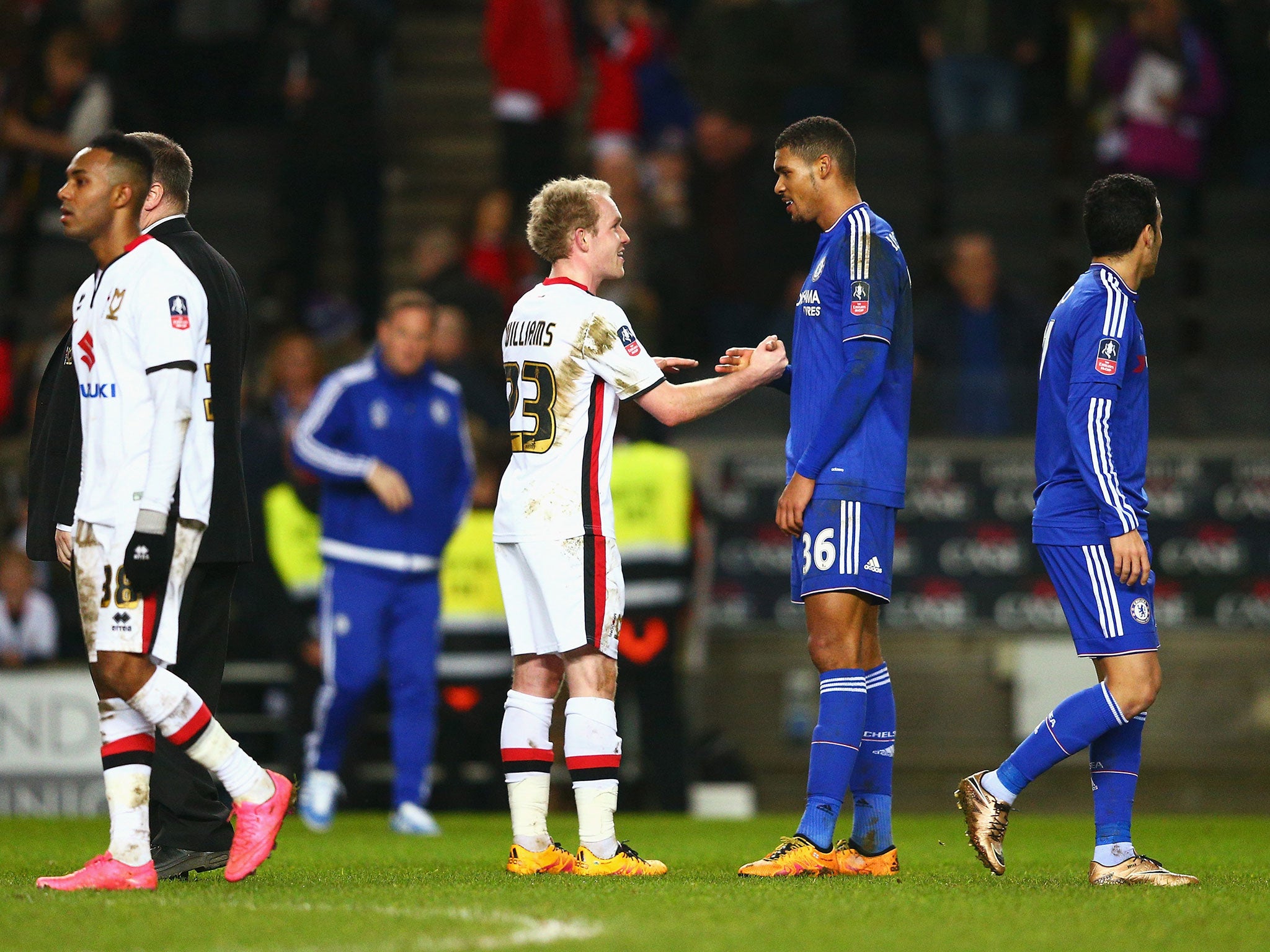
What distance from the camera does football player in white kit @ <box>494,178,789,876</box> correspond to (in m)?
6.26

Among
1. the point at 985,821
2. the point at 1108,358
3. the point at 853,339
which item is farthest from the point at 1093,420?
the point at 985,821

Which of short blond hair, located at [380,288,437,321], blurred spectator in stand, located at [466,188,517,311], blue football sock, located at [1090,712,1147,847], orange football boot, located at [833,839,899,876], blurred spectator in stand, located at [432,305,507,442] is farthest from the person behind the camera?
blurred spectator in stand, located at [466,188,517,311]

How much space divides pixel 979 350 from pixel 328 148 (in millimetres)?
5184

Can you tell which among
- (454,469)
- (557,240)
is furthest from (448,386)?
(557,240)

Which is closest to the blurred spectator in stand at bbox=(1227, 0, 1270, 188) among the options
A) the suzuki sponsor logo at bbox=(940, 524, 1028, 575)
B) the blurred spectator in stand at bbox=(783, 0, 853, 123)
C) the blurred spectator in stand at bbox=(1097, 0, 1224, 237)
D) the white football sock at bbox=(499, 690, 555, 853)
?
the blurred spectator in stand at bbox=(1097, 0, 1224, 237)

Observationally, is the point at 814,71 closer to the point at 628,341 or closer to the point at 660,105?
the point at 660,105

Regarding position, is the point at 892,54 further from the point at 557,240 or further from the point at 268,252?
the point at 557,240

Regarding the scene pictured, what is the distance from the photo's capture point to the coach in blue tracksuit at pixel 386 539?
9.34 metres

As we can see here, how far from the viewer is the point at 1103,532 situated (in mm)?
6129

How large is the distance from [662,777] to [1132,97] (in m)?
6.96

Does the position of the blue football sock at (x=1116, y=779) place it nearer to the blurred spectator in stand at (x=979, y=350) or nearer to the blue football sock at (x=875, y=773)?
the blue football sock at (x=875, y=773)

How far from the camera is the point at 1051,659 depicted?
11.9 metres

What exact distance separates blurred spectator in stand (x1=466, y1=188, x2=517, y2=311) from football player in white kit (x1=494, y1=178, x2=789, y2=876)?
7067mm

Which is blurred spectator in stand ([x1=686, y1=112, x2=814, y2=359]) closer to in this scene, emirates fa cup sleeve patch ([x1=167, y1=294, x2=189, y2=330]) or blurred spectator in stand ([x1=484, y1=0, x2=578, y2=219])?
blurred spectator in stand ([x1=484, y1=0, x2=578, y2=219])
